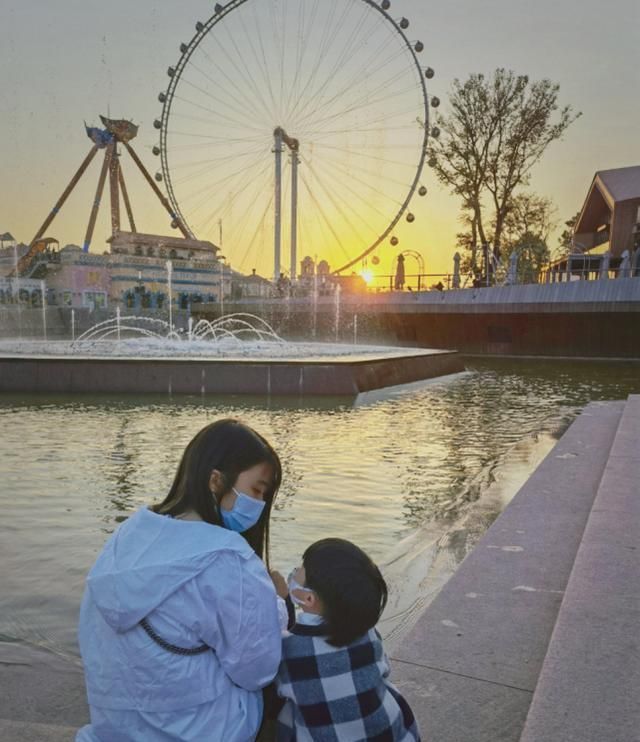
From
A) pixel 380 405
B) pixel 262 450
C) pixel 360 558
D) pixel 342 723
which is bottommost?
pixel 380 405

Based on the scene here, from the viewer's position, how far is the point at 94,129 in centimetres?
7469

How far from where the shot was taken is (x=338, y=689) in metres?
1.70

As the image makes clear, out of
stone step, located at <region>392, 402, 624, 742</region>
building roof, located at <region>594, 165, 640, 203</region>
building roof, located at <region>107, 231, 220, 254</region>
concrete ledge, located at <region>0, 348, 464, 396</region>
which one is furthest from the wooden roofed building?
building roof, located at <region>107, 231, 220, 254</region>

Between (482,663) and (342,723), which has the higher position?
(342,723)

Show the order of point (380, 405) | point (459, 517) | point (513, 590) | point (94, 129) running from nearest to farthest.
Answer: point (513, 590) < point (459, 517) < point (380, 405) < point (94, 129)

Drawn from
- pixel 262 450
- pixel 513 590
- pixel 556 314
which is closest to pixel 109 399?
pixel 513 590

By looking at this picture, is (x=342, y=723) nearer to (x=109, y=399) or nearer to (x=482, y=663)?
(x=482, y=663)

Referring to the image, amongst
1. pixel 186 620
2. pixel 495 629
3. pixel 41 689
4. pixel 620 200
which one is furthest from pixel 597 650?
pixel 620 200

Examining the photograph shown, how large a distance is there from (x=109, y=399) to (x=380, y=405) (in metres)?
4.17

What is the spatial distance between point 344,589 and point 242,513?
302mm

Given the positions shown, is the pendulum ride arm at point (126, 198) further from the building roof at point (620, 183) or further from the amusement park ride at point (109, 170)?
the building roof at point (620, 183)

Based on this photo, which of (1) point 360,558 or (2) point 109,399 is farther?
(2) point 109,399

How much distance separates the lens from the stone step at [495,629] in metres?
2.26

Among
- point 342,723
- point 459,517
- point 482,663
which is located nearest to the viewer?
point 342,723
